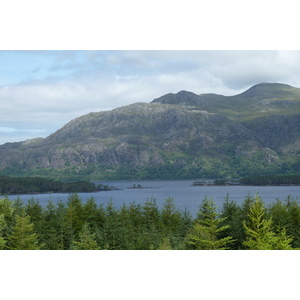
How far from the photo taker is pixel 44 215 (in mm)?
26234

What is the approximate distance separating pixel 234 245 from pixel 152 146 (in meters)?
179

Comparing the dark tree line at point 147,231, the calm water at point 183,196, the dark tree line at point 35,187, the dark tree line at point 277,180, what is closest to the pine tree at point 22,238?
the dark tree line at point 147,231

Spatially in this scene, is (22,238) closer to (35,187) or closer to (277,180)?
(35,187)

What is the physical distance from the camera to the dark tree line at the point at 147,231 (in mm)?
16797

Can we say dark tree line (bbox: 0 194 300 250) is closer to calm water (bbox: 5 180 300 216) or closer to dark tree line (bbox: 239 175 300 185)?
calm water (bbox: 5 180 300 216)

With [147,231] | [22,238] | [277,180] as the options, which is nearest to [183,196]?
[277,180]

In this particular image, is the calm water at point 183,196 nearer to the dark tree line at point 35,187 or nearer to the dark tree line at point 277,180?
the dark tree line at point 35,187

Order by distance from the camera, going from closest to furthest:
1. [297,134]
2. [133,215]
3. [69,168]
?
[133,215], [69,168], [297,134]

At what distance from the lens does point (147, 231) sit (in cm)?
2377

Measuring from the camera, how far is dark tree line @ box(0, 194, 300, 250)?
16797 mm

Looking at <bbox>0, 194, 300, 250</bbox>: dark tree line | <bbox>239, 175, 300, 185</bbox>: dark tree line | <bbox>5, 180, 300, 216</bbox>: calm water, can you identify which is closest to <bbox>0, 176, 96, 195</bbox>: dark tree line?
<bbox>5, 180, 300, 216</bbox>: calm water
